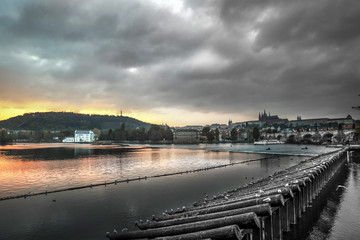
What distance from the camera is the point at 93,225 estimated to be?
20078 mm

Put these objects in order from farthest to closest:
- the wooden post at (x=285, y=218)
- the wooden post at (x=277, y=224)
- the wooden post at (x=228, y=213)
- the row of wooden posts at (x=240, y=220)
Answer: the wooden post at (x=285, y=218), the wooden post at (x=277, y=224), the wooden post at (x=228, y=213), the row of wooden posts at (x=240, y=220)

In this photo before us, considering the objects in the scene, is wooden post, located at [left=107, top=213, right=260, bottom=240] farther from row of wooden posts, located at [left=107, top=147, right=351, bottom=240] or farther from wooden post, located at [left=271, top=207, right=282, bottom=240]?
wooden post, located at [left=271, top=207, right=282, bottom=240]

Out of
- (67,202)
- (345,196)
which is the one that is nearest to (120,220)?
(67,202)

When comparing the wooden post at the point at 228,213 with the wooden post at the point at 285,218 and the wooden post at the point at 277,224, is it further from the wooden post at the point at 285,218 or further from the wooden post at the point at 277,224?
the wooden post at the point at 285,218

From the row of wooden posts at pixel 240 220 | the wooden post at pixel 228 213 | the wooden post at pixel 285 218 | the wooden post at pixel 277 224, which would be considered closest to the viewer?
the row of wooden posts at pixel 240 220

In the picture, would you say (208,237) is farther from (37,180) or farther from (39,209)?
(37,180)

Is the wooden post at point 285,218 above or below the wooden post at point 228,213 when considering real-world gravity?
below

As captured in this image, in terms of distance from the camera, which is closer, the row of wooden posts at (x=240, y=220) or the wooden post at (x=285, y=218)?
the row of wooden posts at (x=240, y=220)

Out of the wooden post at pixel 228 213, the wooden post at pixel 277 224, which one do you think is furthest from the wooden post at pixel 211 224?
the wooden post at pixel 277 224

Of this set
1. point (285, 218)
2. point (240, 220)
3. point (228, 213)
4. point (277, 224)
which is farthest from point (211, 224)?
point (285, 218)

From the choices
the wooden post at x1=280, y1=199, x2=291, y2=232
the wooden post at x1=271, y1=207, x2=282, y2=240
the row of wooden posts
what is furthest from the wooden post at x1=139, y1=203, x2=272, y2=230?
the wooden post at x1=280, y1=199, x2=291, y2=232

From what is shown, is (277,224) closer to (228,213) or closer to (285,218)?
(285,218)

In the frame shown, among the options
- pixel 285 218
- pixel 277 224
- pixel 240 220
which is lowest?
pixel 285 218

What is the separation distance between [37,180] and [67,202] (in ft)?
61.8
